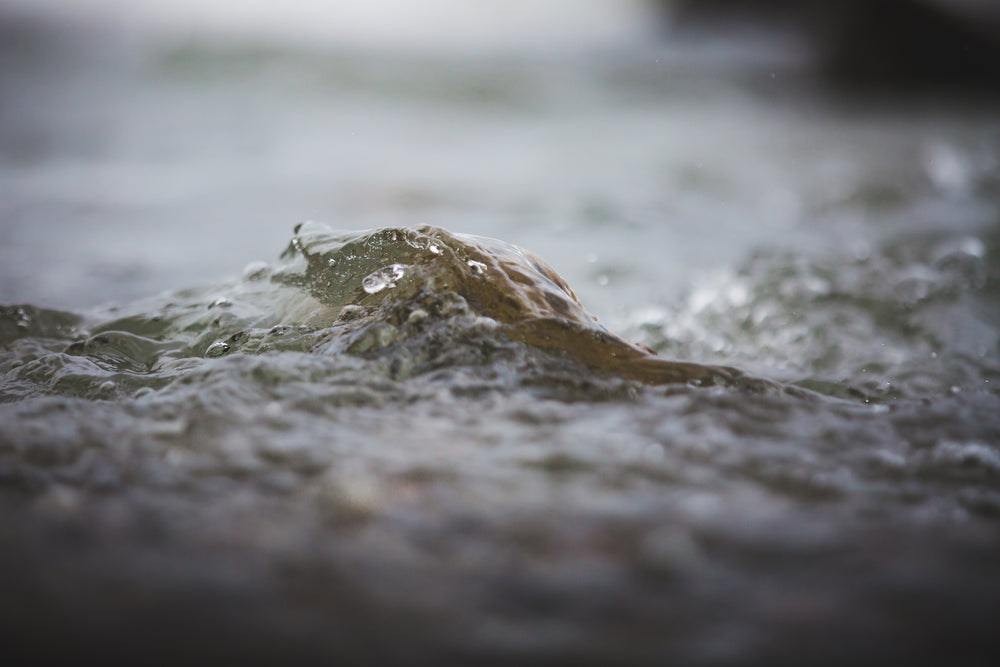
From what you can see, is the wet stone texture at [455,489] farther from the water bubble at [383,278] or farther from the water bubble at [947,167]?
the water bubble at [947,167]

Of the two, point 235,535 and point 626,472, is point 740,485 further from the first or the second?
point 235,535

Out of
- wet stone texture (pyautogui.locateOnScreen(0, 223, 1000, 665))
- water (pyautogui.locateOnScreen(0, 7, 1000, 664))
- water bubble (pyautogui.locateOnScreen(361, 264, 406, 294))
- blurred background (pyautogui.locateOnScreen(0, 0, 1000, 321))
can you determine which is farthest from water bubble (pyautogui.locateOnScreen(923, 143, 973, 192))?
water bubble (pyautogui.locateOnScreen(361, 264, 406, 294))

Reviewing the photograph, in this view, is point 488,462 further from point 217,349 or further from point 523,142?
point 523,142

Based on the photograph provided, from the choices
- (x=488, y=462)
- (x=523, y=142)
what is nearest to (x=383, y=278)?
(x=488, y=462)

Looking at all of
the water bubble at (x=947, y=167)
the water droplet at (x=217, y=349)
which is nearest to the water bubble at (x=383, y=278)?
the water droplet at (x=217, y=349)

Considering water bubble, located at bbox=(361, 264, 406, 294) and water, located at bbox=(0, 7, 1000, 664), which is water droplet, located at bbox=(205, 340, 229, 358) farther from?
water bubble, located at bbox=(361, 264, 406, 294)

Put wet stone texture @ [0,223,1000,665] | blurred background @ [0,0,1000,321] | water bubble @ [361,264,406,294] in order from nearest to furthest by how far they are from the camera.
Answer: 1. wet stone texture @ [0,223,1000,665]
2. water bubble @ [361,264,406,294]
3. blurred background @ [0,0,1000,321]

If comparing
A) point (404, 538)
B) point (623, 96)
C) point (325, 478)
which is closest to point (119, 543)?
point (325, 478)

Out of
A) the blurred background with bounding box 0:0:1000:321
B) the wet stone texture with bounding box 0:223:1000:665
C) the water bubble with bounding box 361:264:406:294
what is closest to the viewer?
the wet stone texture with bounding box 0:223:1000:665
